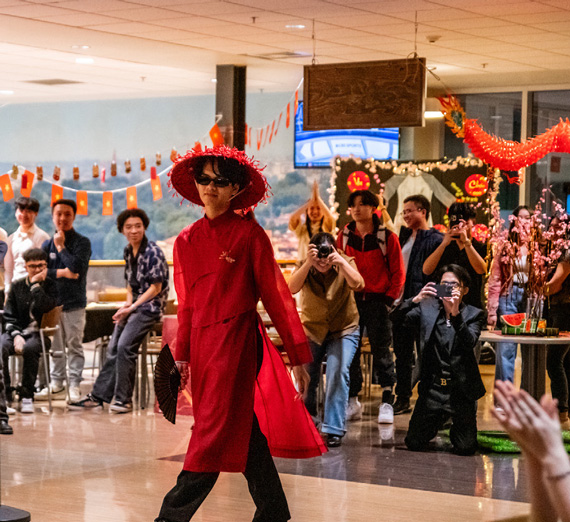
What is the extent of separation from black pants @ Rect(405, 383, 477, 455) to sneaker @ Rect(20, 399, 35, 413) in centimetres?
299

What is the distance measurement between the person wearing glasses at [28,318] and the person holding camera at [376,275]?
233 cm

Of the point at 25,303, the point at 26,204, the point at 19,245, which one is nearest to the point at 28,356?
the point at 25,303

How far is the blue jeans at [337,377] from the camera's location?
662cm

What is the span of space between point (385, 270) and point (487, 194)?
404 centimetres

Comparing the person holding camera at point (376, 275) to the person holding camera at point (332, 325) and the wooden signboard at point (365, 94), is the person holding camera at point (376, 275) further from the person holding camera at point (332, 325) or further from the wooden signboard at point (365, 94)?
the wooden signboard at point (365, 94)

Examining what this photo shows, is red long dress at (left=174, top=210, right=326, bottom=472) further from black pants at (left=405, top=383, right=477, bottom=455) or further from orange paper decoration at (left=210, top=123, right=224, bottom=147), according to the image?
orange paper decoration at (left=210, top=123, right=224, bottom=147)

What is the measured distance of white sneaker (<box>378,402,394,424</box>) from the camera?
7.45m

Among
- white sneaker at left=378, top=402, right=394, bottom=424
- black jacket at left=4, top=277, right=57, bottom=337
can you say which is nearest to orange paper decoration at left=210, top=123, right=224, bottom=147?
black jacket at left=4, top=277, right=57, bottom=337

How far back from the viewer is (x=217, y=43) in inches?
386

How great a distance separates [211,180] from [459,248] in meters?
3.73

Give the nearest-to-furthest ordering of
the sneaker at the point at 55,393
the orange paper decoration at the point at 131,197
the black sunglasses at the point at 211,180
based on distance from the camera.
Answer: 1. the black sunglasses at the point at 211,180
2. the sneaker at the point at 55,393
3. the orange paper decoration at the point at 131,197

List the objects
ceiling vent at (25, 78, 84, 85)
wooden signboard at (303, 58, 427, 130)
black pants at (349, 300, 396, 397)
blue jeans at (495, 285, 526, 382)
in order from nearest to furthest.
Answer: black pants at (349, 300, 396, 397) < blue jeans at (495, 285, 526, 382) < wooden signboard at (303, 58, 427, 130) < ceiling vent at (25, 78, 84, 85)

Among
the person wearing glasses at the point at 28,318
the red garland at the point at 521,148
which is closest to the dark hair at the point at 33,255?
the person wearing glasses at the point at 28,318

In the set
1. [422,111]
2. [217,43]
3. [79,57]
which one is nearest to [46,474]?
[422,111]
